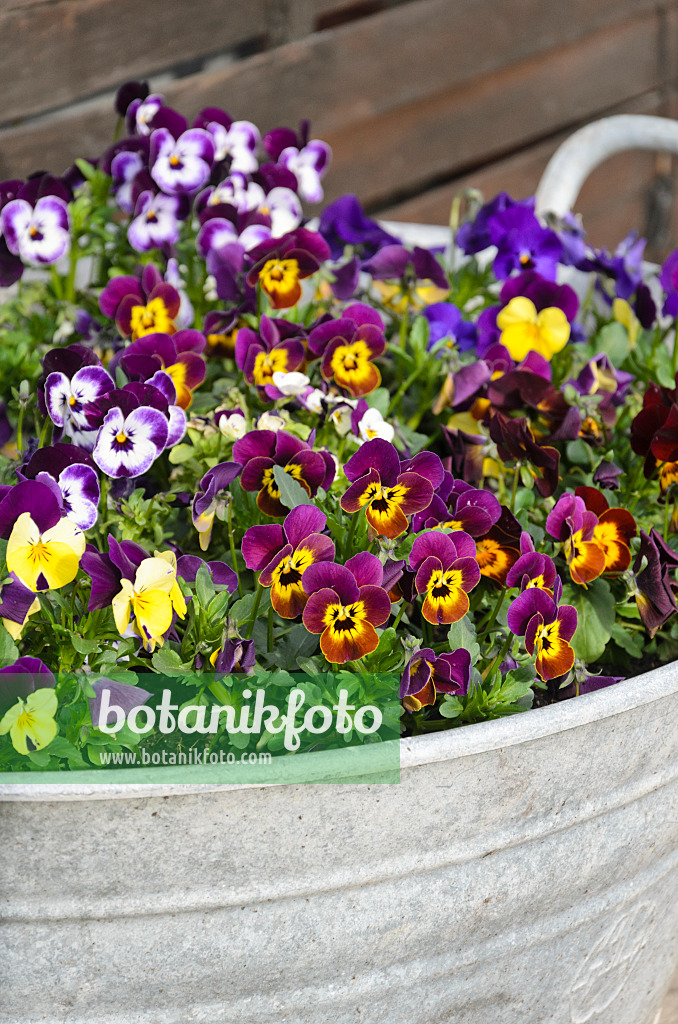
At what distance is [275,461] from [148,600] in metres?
0.16

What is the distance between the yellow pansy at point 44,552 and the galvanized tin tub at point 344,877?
13 cm

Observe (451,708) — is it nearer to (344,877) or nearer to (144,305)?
(344,877)

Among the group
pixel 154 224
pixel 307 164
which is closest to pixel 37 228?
pixel 154 224

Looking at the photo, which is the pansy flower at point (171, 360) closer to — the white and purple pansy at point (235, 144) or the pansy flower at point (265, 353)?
the pansy flower at point (265, 353)

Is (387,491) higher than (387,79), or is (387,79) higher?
(387,491)

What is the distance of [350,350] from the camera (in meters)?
0.96

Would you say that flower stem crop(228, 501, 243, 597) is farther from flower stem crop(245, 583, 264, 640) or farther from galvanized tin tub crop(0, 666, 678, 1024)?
galvanized tin tub crop(0, 666, 678, 1024)

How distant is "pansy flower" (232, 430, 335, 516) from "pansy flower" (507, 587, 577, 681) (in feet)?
0.56

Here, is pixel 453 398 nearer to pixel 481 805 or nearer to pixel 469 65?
pixel 481 805

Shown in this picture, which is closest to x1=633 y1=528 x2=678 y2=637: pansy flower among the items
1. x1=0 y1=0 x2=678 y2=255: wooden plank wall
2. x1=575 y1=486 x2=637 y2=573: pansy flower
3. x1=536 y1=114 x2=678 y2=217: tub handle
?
x1=575 y1=486 x2=637 y2=573: pansy flower

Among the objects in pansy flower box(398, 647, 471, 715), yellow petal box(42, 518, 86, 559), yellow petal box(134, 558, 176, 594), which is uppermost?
yellow petal box(42, 518, 86, 559)

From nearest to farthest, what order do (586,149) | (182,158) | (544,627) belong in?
(544,627)
(182,158)
(586,149)

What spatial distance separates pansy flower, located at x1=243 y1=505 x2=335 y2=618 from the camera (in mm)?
711

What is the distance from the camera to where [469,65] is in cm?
208
